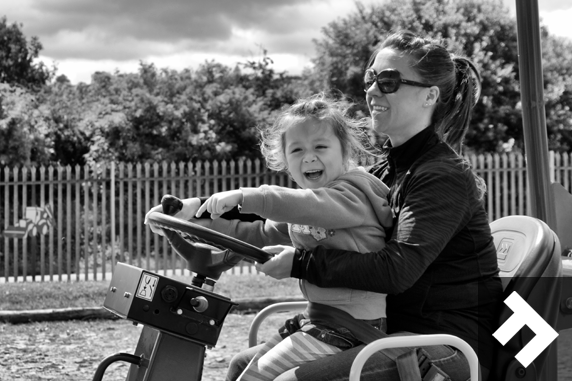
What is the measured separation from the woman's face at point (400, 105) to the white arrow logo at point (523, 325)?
0.59 metres

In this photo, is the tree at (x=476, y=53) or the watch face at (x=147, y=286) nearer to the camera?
the watch face at (x=147, y=286)

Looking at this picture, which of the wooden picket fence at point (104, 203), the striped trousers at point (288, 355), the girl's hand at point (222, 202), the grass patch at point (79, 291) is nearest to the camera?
the girl's hand at point (222, 202)

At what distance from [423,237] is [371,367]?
372 millimetres

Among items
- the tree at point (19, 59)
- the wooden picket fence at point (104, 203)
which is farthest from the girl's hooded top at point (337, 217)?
the tree at point (19, 59)

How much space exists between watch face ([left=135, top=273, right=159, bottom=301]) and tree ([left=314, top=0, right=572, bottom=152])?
12.8m

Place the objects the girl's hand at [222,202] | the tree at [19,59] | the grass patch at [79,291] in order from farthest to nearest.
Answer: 1. the tree at [19,59]
2. the grass patch at [79,291]
3. the girl's hand at [222,202]

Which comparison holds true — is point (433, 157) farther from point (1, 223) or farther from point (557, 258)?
point (1, 223)

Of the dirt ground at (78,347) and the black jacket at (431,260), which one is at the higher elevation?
the black jacket at (431,260)

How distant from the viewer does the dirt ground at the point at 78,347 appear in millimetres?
5422

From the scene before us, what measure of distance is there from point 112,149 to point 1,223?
3.25m

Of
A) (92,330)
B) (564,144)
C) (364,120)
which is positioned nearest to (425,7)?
(564,144)

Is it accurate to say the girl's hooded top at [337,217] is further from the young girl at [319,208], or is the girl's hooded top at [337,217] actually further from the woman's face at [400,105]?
the woman's face at [400,105]

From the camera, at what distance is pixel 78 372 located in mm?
5426

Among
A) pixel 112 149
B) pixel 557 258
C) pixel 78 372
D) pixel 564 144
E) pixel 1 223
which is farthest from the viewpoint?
pixel 564 144
